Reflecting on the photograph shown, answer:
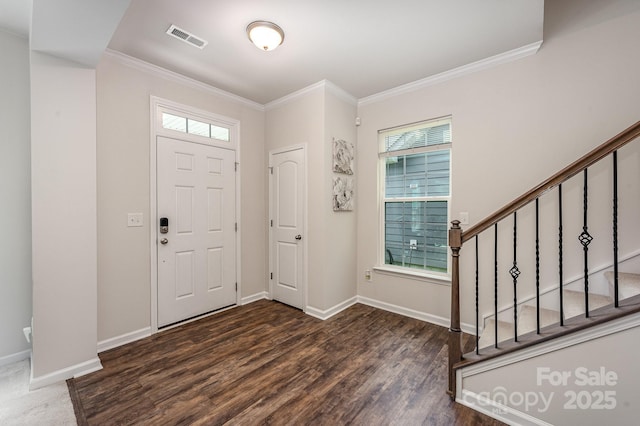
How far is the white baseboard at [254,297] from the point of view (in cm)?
363

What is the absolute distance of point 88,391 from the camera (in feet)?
6.39

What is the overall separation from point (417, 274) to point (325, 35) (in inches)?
105

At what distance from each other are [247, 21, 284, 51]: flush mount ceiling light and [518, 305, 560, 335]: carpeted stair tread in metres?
3.02

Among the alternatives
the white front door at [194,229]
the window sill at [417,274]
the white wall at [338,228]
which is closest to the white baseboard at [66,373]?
the white front door at [194,229]

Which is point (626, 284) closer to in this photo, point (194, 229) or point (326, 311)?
point (326, 311)

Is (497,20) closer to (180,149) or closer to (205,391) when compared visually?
(180,149)

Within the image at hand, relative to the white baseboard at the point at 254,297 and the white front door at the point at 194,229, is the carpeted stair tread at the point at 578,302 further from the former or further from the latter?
the white front door at the point at 194,229

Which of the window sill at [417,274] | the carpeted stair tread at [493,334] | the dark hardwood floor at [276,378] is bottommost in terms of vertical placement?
the dark hardwood floor at [276,378]

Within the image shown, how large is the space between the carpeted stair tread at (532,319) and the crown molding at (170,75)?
3828mm

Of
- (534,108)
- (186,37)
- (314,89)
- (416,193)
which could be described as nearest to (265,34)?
(186,37)

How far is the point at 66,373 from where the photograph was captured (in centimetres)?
209

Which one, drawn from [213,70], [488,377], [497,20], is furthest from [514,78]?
[213,70]

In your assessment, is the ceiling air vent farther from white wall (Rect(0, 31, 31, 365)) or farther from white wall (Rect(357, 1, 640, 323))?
white wall (Rect(357, 1, 640, 323))

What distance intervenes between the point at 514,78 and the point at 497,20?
0.67 m
